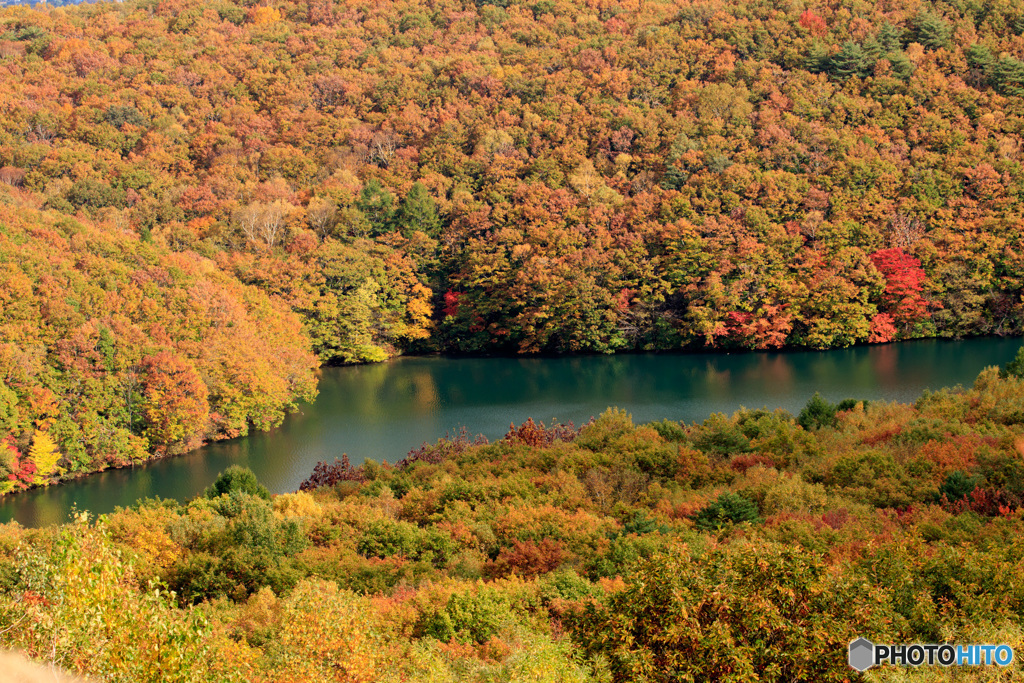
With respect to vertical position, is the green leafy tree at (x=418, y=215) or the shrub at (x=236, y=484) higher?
the green leafy tree at (x=418, y=215)

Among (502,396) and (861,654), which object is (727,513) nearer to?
(861,654)

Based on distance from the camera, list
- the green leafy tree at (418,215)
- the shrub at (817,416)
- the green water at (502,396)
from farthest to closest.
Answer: the green leafy tree at (418,215), the green water at (502,396), the shrub at (817,416)

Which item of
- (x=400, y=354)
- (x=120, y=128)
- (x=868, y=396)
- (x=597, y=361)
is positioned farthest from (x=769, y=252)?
(x=120, y=128)

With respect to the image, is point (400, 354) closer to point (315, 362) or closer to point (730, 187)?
point (315, 362)

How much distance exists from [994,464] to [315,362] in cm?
2891

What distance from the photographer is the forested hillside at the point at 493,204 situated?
100 feet

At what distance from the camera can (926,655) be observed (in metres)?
8.06

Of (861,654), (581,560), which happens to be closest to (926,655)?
(861,654)

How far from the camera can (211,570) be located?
13.4 m

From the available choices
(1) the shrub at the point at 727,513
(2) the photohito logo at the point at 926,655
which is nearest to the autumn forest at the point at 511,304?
(1) the shrub at the point at 727,513

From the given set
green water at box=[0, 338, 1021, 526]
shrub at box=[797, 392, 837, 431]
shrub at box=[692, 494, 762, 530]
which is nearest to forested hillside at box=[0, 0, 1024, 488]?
green water at box=[0, 338, 1021, 526]

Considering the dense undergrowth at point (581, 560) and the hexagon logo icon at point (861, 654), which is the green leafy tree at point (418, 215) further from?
the hexagon logo icon at point (861, 654)

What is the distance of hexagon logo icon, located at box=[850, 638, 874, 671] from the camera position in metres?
7.46

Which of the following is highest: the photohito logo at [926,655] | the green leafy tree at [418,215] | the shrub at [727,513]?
the green leafy tree at [418,215]
